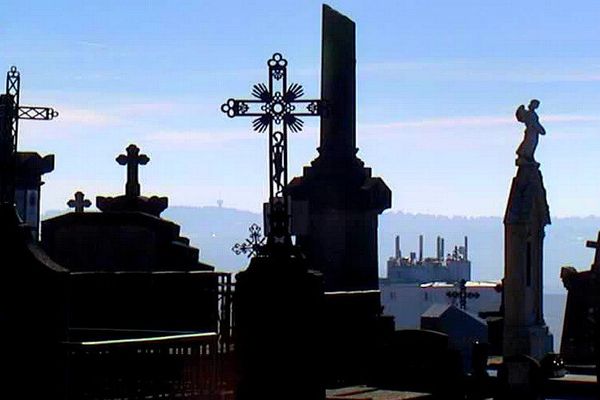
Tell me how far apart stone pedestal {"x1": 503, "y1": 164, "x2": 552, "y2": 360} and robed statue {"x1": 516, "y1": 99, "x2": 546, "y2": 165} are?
155 mm

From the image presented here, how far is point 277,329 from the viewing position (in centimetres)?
1267

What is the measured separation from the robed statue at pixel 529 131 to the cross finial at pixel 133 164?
6.05 meters

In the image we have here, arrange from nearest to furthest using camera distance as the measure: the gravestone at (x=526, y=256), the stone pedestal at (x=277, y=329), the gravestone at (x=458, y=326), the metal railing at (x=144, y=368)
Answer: the metal railing at (x=144, y=368) < the stone pedestal at (x=277, y=329) < the gravestone at (x=458, y=326) < the gravestone at (x=526, y=256)

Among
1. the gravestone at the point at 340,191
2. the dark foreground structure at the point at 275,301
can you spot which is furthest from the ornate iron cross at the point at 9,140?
the gravestone at the point at 340,191

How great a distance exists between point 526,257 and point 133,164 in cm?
A: 647

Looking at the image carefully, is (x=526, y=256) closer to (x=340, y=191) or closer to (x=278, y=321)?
(x=340, y=191)

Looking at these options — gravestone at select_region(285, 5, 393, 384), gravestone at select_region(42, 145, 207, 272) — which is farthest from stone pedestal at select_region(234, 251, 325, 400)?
gravestone at select_region(42, 145, 207, 272)

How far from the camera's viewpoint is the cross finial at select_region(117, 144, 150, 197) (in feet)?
74.1

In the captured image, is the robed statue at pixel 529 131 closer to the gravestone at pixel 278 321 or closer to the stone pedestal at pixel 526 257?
the stone pedestal at pixel 526 257

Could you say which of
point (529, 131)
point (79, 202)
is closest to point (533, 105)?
point (529, 131)


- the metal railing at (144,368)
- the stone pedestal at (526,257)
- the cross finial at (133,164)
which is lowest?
the metal railing at (144,368)

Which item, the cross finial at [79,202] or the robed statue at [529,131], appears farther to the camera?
the cross finial at [79,202]

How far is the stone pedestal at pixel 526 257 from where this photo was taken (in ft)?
71.9

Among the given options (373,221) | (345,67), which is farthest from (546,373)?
(345,67)
